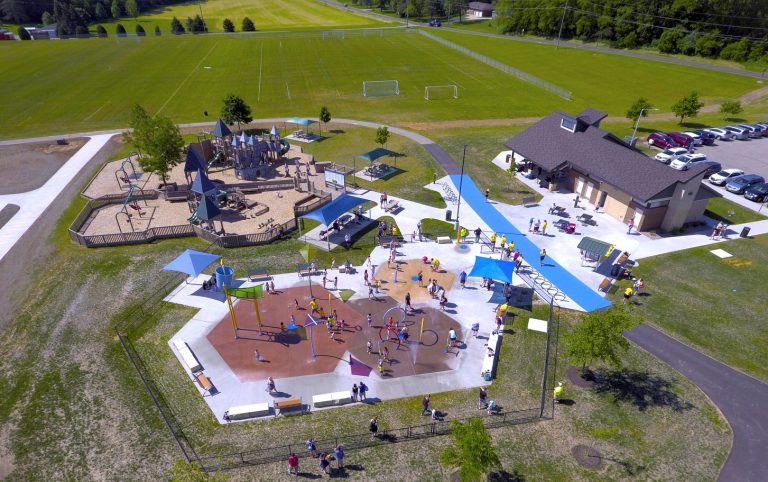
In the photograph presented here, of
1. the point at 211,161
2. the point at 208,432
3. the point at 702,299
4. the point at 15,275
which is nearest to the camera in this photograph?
the point at 208,432

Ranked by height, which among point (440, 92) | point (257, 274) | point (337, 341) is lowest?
point (337, 341)

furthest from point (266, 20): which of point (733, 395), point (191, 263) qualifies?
point (733, 395)

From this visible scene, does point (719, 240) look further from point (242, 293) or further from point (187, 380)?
point (187, 380)

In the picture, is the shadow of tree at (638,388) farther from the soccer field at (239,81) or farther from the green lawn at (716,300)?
the soccer field at (239,81)

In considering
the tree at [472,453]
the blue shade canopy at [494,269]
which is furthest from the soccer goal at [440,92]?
the tree at [472,453]

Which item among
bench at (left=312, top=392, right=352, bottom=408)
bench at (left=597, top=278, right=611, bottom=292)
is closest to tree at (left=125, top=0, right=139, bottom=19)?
bench at (left=312, top=392, right=352, bottom=408)

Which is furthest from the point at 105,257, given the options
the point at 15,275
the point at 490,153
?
the point at 490,153

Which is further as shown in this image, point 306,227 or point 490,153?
point 490,153

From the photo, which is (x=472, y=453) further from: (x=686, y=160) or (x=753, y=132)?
(x=753, y=132)
